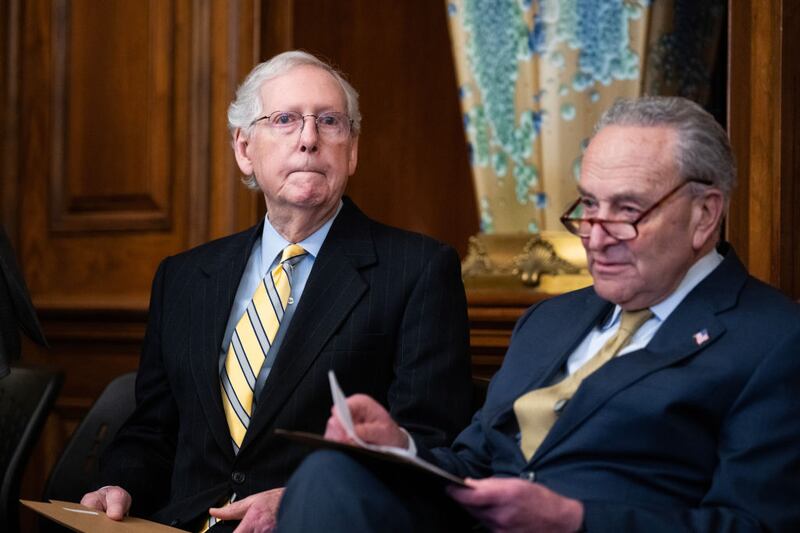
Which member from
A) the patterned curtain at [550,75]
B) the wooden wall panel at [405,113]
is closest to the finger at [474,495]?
the patterned curtain at [550,75]

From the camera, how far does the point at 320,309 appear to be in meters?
2.72

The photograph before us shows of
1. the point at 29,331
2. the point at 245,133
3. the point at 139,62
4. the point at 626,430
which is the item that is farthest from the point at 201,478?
the point at 139,62

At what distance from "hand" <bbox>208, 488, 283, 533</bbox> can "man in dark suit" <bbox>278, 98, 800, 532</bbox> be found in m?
0.40

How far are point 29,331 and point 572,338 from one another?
127 cm

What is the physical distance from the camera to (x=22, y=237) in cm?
417

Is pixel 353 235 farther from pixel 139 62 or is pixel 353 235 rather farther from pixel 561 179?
pixel 139 62

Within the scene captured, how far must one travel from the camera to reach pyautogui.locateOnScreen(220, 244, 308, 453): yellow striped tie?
2.72 meters

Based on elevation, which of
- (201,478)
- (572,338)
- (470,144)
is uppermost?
(470,144)

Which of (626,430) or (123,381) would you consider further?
(123,381)

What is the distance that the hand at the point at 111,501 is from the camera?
8.57ft

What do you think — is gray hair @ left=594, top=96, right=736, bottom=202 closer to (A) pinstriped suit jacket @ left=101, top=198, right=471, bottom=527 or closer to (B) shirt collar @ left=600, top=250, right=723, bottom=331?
(B) shirt collar @ left=600, top=250, right=723, bottom=331

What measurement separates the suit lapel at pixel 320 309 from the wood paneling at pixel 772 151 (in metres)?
0.95

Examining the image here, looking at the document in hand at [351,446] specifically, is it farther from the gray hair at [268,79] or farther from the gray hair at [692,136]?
the gray hair at [268,79]

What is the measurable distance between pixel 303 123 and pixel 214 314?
48 centimetres
